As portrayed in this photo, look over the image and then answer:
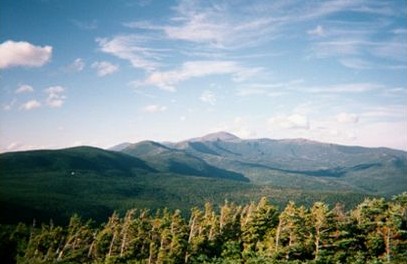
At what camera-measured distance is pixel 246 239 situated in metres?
89.1

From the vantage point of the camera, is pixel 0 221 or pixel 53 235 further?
pixel 0 221

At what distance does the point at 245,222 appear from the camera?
301 feet

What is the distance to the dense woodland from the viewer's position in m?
77.8

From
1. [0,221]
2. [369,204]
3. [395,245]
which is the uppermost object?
[369,204]

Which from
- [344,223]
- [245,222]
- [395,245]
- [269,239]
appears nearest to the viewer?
[395,245]

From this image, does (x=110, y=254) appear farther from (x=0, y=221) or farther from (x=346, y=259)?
(x=0, y=221)

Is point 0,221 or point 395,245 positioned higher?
point 395,245

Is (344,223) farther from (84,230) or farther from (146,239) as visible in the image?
(84,230)

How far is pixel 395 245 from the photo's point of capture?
74.8m

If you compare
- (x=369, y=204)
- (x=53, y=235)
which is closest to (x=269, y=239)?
(x=369, y=204)

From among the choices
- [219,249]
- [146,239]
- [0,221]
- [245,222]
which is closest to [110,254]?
[146,239]

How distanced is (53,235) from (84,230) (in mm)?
7082

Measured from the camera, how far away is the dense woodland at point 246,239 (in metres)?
77.8

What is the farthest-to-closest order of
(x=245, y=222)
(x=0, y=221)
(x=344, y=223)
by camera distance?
(x=0, y=221) < (x=245, y=222) < (x=344, y=223)
